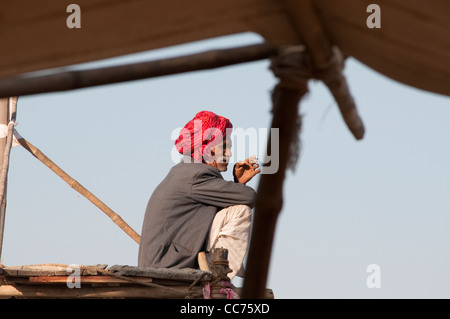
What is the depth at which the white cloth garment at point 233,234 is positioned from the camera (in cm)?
479

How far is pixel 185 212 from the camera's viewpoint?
193 inches

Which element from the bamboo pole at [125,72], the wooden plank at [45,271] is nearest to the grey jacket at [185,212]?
the wooden plank at [45,271]

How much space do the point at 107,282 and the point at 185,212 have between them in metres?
0.90

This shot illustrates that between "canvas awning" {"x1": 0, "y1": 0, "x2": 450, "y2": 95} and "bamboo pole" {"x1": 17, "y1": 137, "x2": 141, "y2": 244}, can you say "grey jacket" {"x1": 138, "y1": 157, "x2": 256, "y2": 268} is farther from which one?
"canvas awning" {"x1": 0, "y1": 0, "x2": 450, "y2": 95}

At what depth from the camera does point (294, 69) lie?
77.1 inches

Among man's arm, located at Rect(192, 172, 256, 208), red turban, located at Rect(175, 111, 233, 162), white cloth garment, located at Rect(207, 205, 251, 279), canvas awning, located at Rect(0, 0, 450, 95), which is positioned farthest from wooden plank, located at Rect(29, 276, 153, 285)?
canvas awning, located at Rect(0, 0, 450, 95)

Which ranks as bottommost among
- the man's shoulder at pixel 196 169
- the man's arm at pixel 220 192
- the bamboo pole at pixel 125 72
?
the bamboo pole at pixel 125 72

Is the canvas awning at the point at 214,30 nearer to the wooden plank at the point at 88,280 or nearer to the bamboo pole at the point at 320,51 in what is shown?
the bamboo pole at the point at 320,51

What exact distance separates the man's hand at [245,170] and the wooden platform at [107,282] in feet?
3.57

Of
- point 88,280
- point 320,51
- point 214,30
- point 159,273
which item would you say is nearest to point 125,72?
point 214,30

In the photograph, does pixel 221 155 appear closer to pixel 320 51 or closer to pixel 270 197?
pixel 270 197
